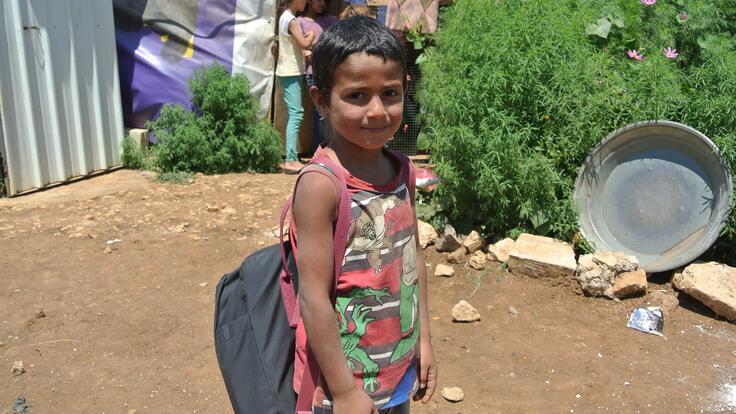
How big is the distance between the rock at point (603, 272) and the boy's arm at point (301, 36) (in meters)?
3.69

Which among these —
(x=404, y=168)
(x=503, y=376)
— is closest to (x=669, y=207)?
(x=503, y=376)

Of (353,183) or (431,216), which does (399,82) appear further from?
(431,216)

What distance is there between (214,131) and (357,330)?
17.6 ft

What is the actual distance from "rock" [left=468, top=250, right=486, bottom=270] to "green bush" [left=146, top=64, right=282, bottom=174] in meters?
2.97

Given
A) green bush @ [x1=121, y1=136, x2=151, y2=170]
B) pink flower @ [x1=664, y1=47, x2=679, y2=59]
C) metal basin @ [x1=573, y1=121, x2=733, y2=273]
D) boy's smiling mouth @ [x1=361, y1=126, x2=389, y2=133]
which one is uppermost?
boy's smiling mouth @ [x1=361, y1=126, x2=389, y2=133]

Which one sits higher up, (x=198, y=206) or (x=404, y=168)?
(x=404, y=168)

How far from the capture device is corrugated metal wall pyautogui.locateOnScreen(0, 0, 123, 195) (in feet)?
18.8

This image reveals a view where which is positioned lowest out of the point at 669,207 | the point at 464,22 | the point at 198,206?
the point at 198,206

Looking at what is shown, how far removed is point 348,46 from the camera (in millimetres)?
1659

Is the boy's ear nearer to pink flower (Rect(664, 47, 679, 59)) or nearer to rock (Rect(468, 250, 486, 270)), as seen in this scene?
rock (Rect(468, 250, 486, 270))

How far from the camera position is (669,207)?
4582 millimetres

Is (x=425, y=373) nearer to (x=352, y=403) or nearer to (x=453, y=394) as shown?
(x=352, y=403)

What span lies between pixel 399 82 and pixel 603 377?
2.38 m

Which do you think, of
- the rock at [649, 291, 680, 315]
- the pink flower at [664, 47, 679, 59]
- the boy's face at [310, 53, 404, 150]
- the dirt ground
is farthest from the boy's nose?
the pink flower at [664, 47, 679, 59]
